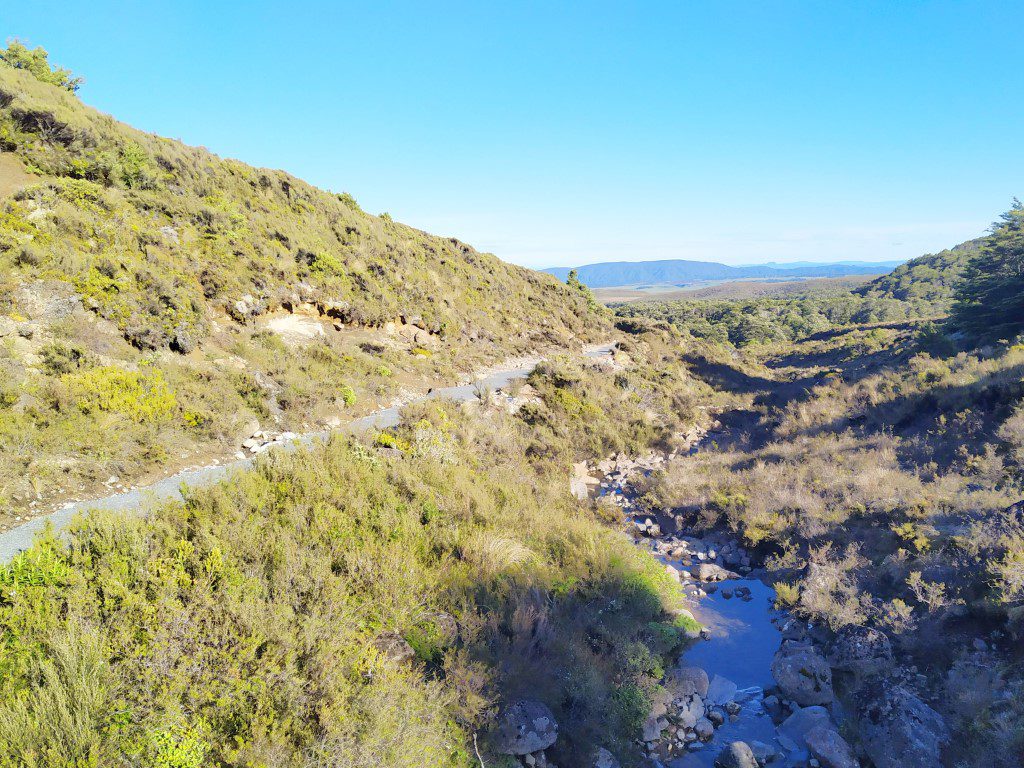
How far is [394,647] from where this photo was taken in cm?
491

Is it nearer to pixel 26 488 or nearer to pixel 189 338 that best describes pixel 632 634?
pixel 26 488

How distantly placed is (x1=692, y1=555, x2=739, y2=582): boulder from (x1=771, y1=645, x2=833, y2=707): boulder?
2.24 m

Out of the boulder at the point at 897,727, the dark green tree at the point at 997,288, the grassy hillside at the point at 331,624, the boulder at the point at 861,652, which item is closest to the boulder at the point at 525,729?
the grassy hillside at the point at 331,624

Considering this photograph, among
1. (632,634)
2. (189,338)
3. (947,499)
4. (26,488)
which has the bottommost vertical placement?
(632,634)

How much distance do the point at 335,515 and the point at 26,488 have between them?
4.09 meters

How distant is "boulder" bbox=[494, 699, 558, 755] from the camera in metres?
4.62

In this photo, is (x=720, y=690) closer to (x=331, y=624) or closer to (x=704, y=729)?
(x=704, y=729)

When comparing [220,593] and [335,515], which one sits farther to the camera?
[335,515]

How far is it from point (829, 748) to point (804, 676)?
44.9 inches

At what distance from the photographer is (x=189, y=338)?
434 inches

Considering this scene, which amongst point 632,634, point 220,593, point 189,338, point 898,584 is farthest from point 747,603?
point 189,338

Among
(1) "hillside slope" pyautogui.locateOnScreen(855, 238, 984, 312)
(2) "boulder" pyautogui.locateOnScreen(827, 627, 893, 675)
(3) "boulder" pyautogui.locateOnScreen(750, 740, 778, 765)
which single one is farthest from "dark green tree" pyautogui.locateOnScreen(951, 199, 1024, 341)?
(1) "hillside slope" pyautogui.locateOnScreen(855, 238, 984, 312)

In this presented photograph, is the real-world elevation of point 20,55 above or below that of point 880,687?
above

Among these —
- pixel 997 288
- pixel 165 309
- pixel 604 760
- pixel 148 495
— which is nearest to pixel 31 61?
pixel 165 309
